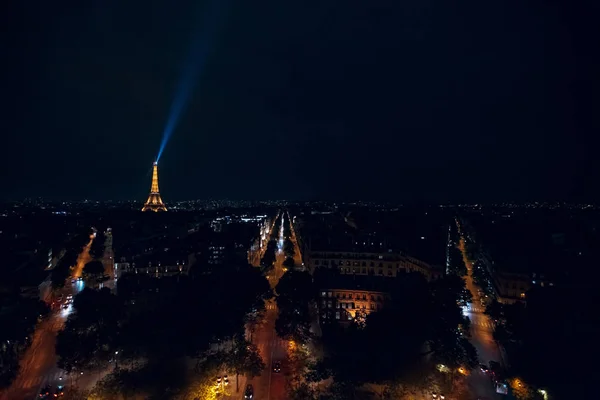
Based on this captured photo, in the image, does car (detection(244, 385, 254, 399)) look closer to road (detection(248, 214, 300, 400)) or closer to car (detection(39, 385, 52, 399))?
road (detection(248, 214, 300, 400))

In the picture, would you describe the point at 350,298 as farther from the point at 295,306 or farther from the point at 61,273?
the point at 61,273

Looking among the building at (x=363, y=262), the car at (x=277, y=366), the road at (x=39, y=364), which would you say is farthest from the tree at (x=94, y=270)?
the car at (x=277, y=366)

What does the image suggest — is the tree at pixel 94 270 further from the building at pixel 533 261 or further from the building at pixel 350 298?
the building at pixel 533 261

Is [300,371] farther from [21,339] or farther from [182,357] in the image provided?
[21,339]

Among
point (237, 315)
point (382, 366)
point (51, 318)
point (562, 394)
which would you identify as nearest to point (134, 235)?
point (51, 318)

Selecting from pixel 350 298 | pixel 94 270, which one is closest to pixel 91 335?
pixel 94 270

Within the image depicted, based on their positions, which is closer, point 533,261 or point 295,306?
point 295,306
